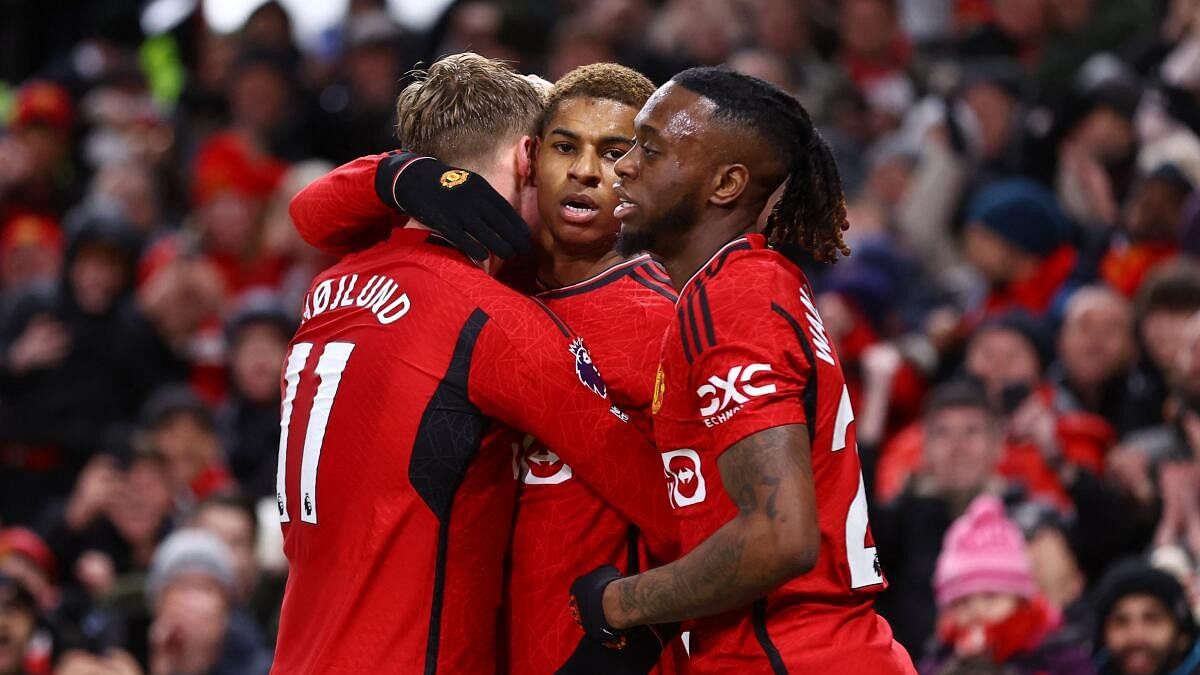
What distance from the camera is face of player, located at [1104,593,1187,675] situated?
6.41 metres

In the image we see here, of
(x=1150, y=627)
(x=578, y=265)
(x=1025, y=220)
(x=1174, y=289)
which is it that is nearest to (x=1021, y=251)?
(x=1025, y=220)

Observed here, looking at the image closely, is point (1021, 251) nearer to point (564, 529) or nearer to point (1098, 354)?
point (1098, 354)

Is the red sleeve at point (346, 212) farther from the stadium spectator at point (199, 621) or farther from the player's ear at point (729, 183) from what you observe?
the stadium spectator at point (199, 621)

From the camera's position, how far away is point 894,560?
7.65 metres

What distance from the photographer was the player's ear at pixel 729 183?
3846 millimetres

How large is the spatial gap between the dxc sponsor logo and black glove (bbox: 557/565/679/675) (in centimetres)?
54

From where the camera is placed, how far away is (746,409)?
355 centimetres

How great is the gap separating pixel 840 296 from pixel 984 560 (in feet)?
10.2

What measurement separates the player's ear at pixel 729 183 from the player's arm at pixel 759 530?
55 cm

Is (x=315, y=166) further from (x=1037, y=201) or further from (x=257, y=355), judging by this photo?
(x=1037, y=201)

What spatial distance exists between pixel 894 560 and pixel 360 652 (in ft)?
13.3

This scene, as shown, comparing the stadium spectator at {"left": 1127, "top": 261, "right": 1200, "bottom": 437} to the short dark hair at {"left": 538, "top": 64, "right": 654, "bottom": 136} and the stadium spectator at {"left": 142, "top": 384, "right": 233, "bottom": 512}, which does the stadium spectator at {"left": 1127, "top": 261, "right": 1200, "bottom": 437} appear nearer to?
the short dark hair at {"left": 538, "top": 64, "right": 654, "bottom": 136}

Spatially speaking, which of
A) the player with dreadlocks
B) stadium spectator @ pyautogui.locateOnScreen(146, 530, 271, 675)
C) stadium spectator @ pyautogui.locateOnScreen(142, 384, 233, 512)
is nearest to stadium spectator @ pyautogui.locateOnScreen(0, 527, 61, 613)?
stadium spectator @ pyautogui.locateOnScreen(146, 530, 271, 675)

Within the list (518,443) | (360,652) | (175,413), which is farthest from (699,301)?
(175,413)
